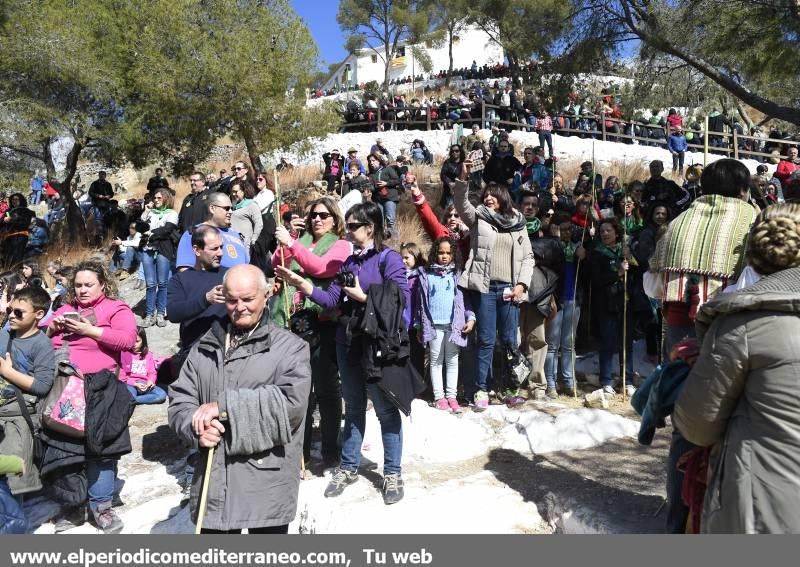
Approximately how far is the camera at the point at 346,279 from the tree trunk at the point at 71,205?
1196cm

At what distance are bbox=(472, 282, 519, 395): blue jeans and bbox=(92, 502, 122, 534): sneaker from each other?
9.71 ft

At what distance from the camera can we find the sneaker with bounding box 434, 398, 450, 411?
5586 mm

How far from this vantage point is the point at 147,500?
466 cm

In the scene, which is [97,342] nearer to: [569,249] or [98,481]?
[98,481]

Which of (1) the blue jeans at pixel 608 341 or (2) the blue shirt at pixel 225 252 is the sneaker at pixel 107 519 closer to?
(2) the blue shirt at pixel 225 252

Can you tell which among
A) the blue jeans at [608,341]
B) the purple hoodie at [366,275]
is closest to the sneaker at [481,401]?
the blue jeans at [608,341]

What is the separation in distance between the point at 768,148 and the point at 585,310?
50.8ft

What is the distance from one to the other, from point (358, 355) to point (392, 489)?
0.83 metres

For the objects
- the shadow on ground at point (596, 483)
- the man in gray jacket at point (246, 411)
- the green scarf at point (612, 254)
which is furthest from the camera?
the green scarf at point (612, 254)

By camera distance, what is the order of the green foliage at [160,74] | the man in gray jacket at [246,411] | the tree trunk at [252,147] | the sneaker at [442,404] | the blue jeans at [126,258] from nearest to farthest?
the man in gray jacket at [246,411] < the sneaker at [442,404] < the blue jeans at [126,258] < the green foliage at [160,74] < the tree trunk at [252,147]

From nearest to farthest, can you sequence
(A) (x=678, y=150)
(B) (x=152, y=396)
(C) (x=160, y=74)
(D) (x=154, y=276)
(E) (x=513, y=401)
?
(B) (x=152, y=396)
(E) (x=513, y=401)
(D) (x=154, y=276)
(C) (x=160, y=74)
(A) (x=678, y=150)

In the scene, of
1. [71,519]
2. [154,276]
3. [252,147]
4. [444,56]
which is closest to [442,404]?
[71,519]

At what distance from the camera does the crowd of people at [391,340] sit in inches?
90.9

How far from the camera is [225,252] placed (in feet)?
15.0
